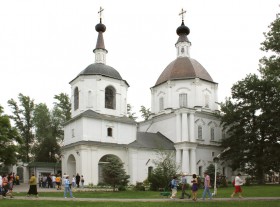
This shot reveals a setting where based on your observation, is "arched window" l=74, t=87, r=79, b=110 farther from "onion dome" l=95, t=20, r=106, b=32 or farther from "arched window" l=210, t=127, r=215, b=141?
"arched window" l=210, t=127, r=215, b=141

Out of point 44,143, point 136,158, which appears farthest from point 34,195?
point 44,143

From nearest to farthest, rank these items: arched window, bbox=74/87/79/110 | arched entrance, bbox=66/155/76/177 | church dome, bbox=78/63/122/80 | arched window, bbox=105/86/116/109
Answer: church dome, bbox=78/63/122/80 < arched entrance, bbox=66/155/76/177 < arched window, bbox=105/86/116/109 < arched window, bbox=74/87/79/110

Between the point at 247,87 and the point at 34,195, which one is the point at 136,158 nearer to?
the point at 247,87

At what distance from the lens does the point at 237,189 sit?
22.6 m

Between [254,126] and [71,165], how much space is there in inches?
819

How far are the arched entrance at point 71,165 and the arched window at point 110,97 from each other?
6.91 meters

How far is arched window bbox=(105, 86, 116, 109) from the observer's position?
4406 cm

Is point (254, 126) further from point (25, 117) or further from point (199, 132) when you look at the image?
point (25, 117)

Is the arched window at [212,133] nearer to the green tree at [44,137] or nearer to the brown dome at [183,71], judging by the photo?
the brown dome at [183,71]

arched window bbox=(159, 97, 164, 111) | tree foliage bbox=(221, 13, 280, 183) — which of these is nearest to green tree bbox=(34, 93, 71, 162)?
arched window bbox=(159, 97, 164, 111)

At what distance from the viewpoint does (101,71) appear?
43.6 metres

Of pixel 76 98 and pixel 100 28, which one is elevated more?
pixel 100 28

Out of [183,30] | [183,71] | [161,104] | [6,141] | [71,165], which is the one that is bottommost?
[71,165]

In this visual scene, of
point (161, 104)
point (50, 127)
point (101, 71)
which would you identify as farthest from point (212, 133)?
point (50, 127)
